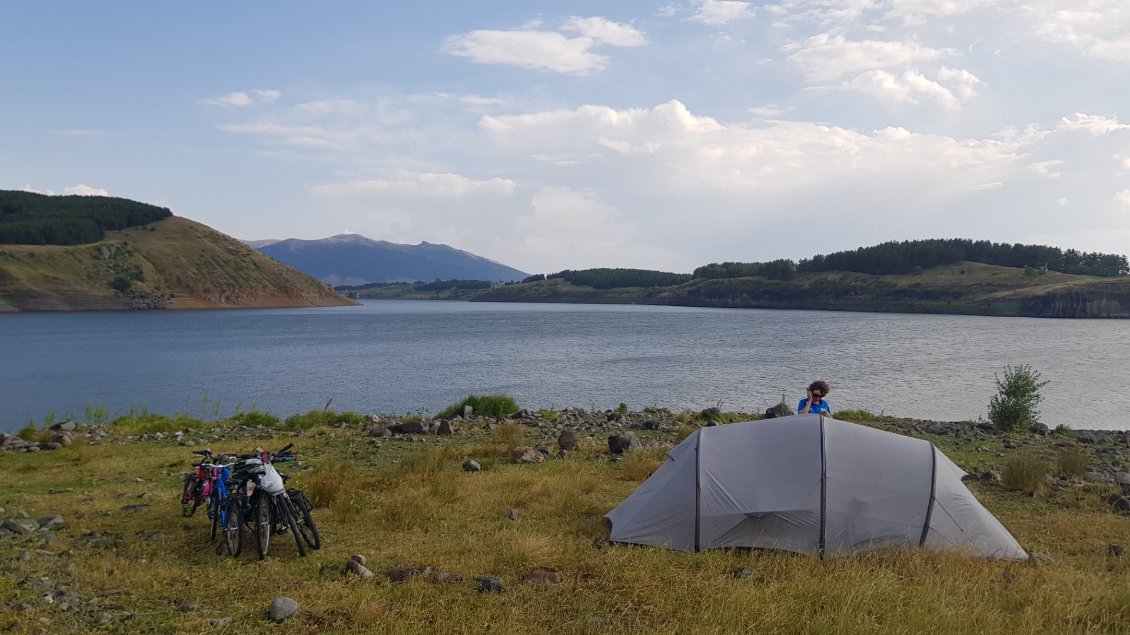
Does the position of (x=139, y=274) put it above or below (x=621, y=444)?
above

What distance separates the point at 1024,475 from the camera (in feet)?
49.1

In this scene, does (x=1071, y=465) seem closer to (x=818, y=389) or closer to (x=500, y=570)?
(x=818, y=389)

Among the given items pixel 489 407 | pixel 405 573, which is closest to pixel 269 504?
pixel 405 573

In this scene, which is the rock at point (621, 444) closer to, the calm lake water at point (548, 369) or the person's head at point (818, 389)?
the person's head at point (818, 389)

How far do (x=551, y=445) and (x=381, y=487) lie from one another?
22.7 feet

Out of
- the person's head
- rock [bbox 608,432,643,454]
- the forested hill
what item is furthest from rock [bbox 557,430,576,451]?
the forested hill

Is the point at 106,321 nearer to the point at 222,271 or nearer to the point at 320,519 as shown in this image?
the point at 222,271

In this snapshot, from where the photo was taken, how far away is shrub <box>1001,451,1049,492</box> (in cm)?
1480

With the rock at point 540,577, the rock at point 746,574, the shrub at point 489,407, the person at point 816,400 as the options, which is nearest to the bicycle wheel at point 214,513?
the rock at point 540,577

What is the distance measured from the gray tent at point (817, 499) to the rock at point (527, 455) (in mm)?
6525

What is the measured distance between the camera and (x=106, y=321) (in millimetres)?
122312

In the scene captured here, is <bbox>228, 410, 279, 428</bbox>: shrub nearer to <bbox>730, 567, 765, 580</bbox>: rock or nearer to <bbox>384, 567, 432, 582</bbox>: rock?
<bbox>384, 567, 432, 582</bbox>: rock

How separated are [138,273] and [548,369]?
141018mm

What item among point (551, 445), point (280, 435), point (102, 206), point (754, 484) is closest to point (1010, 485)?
point (754, 484)
